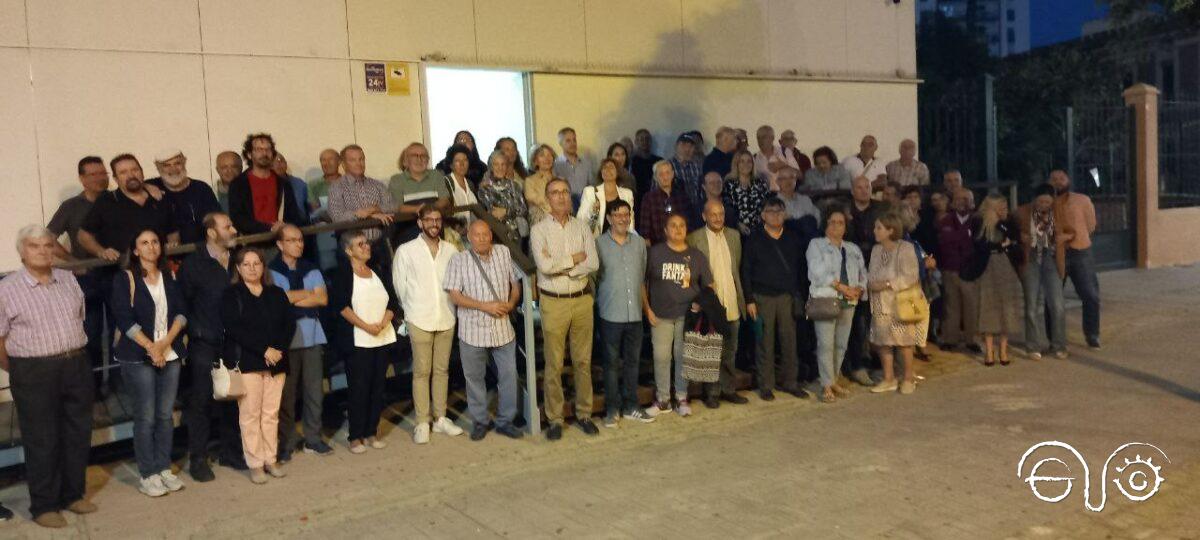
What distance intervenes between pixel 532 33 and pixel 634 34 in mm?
1455

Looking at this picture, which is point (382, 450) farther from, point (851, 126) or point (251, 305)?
point (851, 126)

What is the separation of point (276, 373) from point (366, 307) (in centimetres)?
81

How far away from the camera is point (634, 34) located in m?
12.2

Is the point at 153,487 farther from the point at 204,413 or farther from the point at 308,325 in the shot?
the point at 308,325

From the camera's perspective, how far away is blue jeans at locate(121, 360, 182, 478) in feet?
22.0

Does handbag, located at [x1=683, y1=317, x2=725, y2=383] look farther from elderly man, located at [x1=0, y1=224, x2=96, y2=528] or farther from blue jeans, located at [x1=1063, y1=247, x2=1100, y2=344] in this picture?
blue jeans, located at [x1=1063, y1=247, x2=1100, y2=344]

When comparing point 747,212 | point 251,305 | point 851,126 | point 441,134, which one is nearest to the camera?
point 251,305

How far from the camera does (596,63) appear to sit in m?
11.9

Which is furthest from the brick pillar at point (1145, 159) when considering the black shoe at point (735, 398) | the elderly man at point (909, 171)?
the black shoe at point (735, 398)

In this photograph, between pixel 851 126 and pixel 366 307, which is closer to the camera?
pixel 366 307

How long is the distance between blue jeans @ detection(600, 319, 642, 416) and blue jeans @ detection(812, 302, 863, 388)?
5.74 feet

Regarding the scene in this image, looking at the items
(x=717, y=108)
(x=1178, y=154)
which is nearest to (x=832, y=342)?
(x=717, y=108)

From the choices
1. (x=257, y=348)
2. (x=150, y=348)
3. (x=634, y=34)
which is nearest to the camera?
(x=150, y=348)

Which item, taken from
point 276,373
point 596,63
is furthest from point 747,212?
point 276,373
